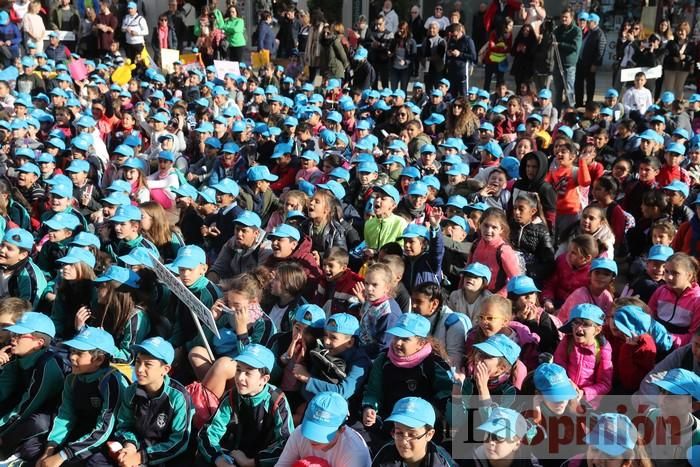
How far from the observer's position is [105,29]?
16844 millimetres

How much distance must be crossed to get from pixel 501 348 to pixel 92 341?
2.27m

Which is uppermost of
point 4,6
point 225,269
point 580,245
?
point 4,6

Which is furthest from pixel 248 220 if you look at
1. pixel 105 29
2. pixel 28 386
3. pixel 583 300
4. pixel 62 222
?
pixel 105 29

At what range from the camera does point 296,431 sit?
13.5 ft

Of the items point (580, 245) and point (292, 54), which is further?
point (292, 54)

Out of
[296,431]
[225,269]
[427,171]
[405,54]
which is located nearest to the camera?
[296,431]

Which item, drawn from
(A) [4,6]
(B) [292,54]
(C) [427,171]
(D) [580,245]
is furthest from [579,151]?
(A) [4,6]

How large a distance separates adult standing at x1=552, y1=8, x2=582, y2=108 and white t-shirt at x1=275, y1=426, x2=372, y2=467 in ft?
34.8

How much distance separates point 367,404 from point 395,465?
2.73ft

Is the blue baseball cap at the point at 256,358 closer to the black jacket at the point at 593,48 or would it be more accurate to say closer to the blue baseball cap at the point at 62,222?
the blue baseball cap at the point at 62,222

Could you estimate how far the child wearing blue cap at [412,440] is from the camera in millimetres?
3777

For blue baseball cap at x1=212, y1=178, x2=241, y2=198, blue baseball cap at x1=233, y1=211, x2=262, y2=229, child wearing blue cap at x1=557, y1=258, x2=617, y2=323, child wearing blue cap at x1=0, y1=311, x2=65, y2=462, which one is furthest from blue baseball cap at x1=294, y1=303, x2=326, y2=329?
blue baseball cap at x1=212, y1=178, x2=241, y2=198

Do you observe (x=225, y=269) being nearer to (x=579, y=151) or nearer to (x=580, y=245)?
(x=580, y=245)

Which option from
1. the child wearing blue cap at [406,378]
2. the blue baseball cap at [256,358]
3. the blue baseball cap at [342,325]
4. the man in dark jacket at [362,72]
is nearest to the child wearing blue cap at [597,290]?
the child wearing blue cap at [406,378]
